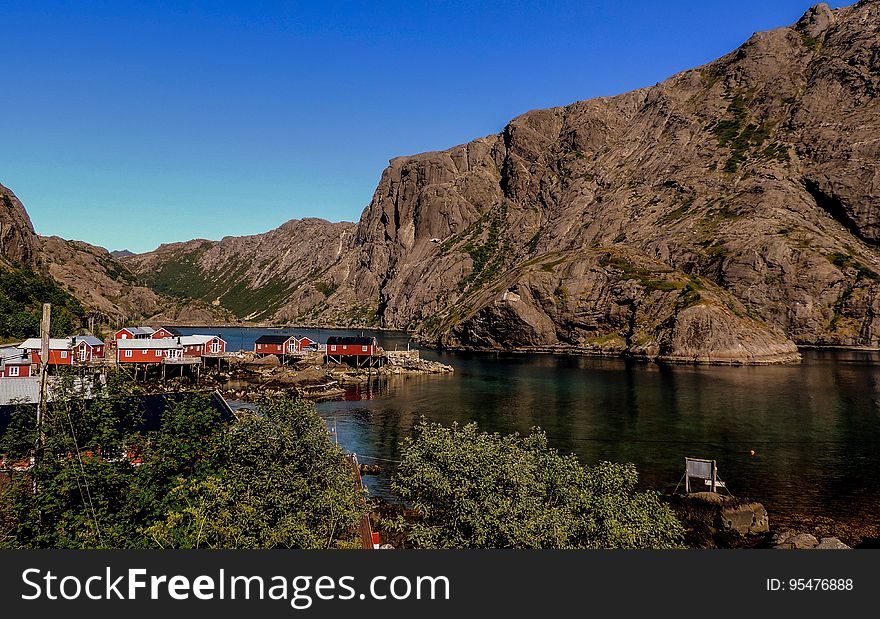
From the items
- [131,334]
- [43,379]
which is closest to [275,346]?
[131,334]

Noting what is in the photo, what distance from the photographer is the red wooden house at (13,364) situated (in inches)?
3280

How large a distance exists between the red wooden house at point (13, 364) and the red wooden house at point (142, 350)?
71.2 feet

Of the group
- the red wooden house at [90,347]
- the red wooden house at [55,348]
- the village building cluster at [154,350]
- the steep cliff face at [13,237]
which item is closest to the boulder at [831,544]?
the village building cluster at [154,350]

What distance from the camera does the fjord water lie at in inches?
1965

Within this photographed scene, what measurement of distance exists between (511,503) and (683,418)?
206 feet

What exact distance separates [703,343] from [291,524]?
14684 centimetres

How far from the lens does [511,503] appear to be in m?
22.7

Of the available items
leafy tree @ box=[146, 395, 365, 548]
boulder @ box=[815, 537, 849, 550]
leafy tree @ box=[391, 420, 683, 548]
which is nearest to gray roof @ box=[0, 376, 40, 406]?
leafy tree @ box=[146, 395, 365, 548]

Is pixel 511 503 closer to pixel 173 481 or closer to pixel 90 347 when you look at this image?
pixel 173 481

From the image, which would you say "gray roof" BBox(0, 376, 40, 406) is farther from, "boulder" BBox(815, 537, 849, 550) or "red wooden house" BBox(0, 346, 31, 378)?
"boulder" BBox(815, 537, 849, 550)

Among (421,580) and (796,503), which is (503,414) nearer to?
(796,503)

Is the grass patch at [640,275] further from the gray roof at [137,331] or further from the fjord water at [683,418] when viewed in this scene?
the gray roof at [137,331]

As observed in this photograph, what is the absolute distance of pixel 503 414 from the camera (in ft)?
268

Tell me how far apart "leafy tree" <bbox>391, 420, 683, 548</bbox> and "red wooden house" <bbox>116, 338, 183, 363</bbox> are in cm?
10470
